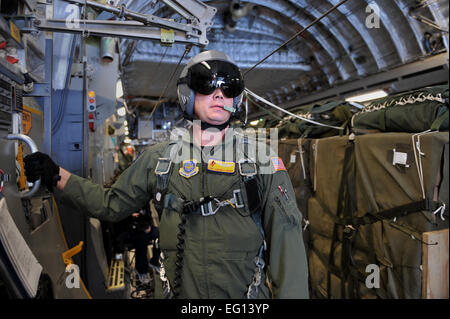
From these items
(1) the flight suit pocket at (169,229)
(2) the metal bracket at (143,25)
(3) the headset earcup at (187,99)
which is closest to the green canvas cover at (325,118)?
(2) the metal bracket at (143,25)

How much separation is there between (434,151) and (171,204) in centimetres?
182

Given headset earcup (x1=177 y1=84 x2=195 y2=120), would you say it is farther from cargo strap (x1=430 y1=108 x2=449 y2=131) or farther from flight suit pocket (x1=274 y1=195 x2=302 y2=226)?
cargo strap (x1=430 y1=108 x2=449 y2=131)

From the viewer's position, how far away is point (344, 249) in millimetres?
2684

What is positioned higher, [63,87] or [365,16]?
[365,16]

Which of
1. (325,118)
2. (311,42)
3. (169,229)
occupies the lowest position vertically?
(169,229)

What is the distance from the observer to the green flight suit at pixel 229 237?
1212 mm

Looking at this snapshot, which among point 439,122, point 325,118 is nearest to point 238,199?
point 439,122

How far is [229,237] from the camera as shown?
4.09 ft

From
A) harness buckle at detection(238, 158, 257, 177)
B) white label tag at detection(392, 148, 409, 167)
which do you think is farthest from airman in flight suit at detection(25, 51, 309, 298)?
white label tag at detection(392, 148, 409, 167)

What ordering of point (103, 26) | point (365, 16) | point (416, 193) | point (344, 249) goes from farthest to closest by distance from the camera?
point (365, 16) < point (344, 249) < point (416, 193) < point (103, 26)

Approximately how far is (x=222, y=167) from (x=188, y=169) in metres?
0.19

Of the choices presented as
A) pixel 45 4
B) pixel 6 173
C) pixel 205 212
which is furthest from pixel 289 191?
pixel 45 4

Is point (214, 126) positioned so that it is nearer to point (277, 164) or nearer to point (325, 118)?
point (277, 164)

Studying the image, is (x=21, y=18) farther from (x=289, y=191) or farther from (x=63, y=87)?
(x=289, y=191)
